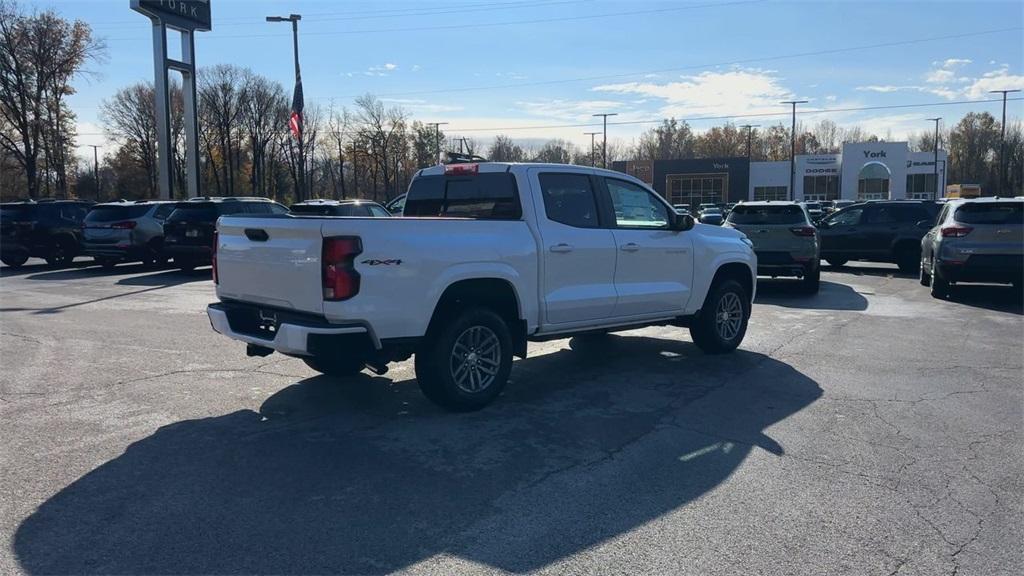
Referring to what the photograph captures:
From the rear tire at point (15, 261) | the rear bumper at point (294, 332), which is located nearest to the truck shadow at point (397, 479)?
the rear bumper at point (294, 332)

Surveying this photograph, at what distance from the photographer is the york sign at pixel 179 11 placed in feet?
101

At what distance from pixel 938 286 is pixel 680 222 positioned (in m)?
8.24

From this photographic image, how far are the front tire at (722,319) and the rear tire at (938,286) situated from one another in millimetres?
6640

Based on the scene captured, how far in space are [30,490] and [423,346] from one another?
8.87 feet

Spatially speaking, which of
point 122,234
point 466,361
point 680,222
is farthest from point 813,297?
point 122,234

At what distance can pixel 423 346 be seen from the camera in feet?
19.2

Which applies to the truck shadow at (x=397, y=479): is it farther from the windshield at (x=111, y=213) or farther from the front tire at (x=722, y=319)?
the windshield at (x=111, y=213)

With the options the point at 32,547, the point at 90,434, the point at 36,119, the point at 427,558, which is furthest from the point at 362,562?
the point at 36,119

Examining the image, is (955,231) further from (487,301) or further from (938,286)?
(487,301)

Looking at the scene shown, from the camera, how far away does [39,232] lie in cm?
1991

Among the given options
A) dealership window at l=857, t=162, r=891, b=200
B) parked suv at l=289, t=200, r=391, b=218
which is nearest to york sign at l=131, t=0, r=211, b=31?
parked suv at l=289, t=200, r=391, b=218

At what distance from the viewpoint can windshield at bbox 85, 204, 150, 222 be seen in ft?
62.4

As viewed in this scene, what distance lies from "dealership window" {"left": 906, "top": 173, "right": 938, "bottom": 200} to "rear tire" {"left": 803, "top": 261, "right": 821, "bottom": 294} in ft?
226

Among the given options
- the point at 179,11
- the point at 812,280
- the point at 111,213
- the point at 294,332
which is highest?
the point at 179,11
